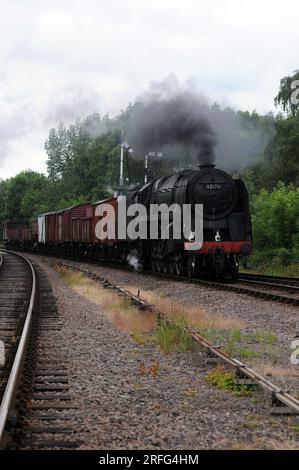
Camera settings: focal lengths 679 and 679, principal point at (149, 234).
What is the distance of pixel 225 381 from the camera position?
6.44 m

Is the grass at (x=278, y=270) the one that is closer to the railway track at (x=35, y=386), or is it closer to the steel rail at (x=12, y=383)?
the railway track at (x=35, y=386)

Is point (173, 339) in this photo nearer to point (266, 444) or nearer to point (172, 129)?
point (266, 444)

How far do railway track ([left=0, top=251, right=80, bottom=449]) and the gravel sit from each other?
0.13m

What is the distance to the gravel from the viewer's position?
4.72m

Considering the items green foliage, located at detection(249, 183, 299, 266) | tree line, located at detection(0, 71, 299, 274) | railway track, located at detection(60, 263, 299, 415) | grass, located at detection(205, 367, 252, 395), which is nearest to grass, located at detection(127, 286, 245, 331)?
railway track, located at detection(60, 263, 299, 415)

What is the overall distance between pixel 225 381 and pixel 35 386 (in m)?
1.78

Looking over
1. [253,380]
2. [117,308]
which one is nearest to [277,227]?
[117,308]

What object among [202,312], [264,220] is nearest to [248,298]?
[202,312]

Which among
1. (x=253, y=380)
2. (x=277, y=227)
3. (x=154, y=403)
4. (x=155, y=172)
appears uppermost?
(x=155, y=172)

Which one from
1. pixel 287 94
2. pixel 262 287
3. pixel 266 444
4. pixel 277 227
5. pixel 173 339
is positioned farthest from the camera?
pixel 287 94

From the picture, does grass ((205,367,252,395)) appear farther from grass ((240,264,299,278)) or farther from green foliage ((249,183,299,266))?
green foliage ((249,183,299,266))

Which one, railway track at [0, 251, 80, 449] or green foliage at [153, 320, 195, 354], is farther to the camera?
green foliage at [153, 320, 195, 354]

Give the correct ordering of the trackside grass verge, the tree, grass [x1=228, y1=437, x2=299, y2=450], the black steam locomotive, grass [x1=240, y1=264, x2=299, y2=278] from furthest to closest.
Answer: the tree
grass [x1=240, y1=264, x2=299, y2=278]
the black steam locomotive
the trackside grass verge
grass [x1=228, y1=437, x2=299, y2=450]
